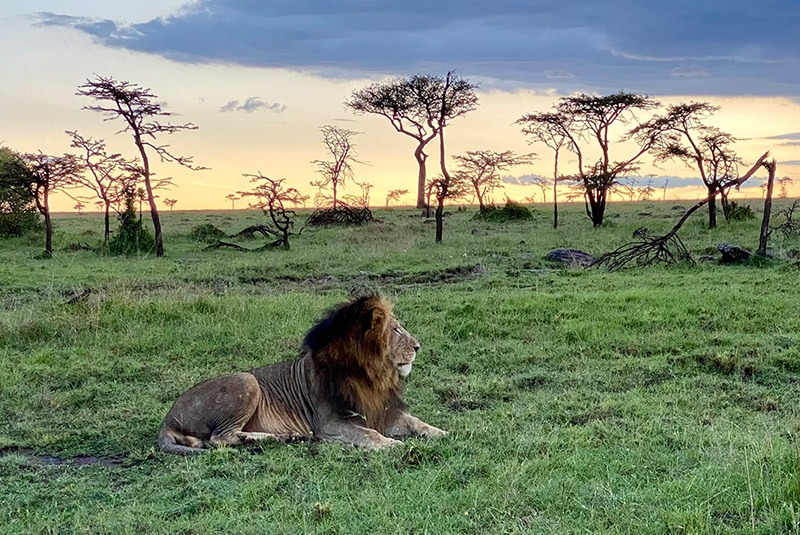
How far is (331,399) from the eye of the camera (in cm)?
587

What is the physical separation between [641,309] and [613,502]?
22.9 feet

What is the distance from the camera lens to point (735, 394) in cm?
674

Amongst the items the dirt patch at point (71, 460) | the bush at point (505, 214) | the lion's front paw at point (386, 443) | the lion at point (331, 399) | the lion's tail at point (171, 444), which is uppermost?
the bush at point (505, 214)

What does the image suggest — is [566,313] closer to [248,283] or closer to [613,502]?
[613,502]

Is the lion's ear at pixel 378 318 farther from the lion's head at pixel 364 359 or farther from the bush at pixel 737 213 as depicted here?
the bush at pixel 737 213

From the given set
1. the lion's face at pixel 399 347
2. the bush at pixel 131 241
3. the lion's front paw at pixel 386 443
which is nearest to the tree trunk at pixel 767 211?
the lion's face at pixel 399 347

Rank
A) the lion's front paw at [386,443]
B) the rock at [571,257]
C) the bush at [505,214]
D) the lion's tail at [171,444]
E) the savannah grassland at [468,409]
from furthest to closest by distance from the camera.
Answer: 1. the bush at [505,214]
2. the rock at [571,257]
3. the lion's tail at [171,444]
4. the lion's front paw at [386,443]
5. the savannah grassland at [468,409]

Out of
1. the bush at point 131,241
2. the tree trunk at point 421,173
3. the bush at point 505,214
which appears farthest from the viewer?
the tree trunk at point 421,173

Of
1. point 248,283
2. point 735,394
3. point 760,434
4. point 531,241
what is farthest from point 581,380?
point 531,241

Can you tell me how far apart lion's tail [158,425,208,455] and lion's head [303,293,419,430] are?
1062 millimetres

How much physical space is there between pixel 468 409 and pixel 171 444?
248cm

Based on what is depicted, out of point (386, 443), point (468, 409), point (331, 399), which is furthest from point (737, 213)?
point (386, 443)

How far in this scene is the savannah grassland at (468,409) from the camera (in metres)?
3.95

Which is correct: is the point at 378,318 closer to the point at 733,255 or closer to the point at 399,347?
the point at 399,347
